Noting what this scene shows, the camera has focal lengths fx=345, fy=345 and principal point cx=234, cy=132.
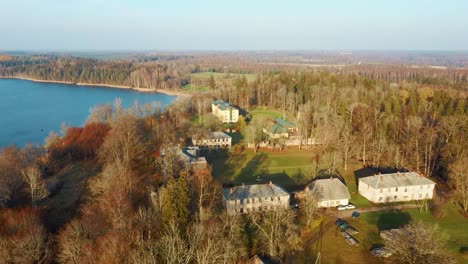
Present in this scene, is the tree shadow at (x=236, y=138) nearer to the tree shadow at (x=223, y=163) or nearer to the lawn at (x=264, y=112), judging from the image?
the tree shadow at (x=223, y=163)

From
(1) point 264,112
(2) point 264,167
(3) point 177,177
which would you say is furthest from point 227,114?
(3) point 177,177

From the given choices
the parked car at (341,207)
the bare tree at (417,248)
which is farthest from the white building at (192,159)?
the bare tree at (417,248)

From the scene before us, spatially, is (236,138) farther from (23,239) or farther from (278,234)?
(23,239)

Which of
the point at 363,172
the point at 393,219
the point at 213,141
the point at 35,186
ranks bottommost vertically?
the point at 393,219

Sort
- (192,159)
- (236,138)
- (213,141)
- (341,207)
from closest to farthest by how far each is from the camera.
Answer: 1. (341,207)
2. (192,159)
3. (213,141)
4. (236,138)

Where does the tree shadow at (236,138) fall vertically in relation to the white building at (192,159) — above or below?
below

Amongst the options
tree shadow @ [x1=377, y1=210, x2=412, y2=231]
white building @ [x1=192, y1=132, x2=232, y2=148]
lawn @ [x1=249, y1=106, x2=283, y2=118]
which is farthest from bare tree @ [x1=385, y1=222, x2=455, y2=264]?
lawn @ [x1=249, y1=106, x2=283, y2=118]
